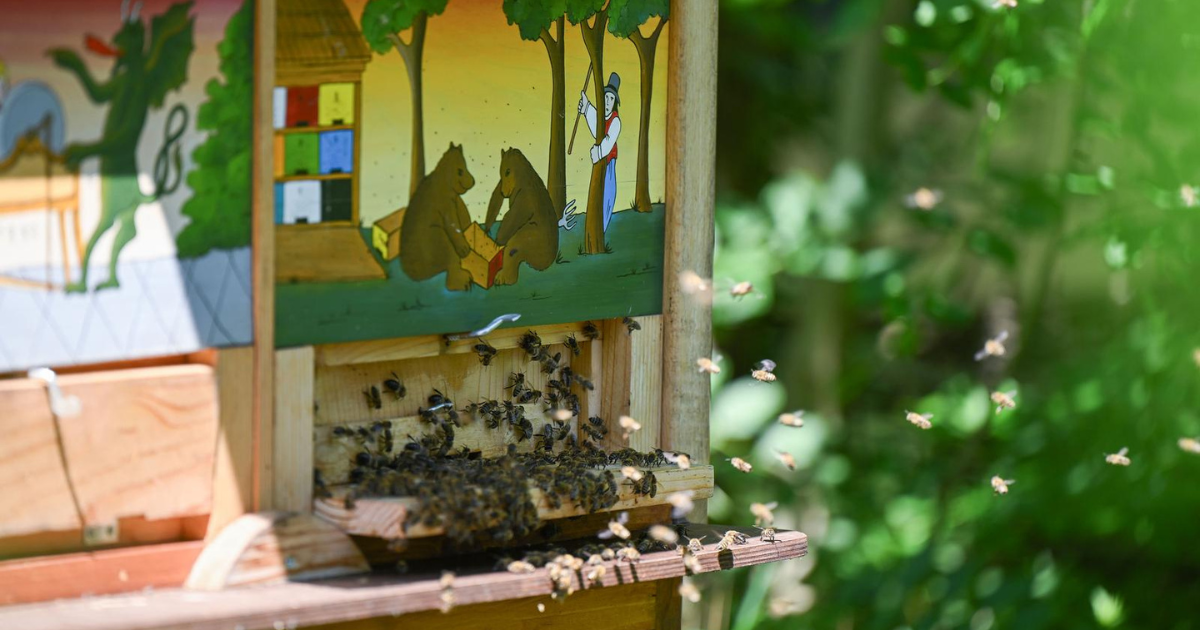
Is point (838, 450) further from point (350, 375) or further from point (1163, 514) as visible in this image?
point (350, 375)

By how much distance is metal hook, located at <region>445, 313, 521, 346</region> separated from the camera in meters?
3.28

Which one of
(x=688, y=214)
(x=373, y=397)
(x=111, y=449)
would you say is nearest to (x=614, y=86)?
(x=688, y=214)

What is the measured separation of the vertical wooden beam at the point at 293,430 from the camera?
116 inches

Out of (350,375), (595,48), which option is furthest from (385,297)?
(595,48)

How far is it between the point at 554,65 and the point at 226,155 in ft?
3.31

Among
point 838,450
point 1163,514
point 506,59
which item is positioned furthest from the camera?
point 838,450

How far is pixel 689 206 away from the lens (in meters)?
3.71

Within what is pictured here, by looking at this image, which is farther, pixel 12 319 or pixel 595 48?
pixel 595 48

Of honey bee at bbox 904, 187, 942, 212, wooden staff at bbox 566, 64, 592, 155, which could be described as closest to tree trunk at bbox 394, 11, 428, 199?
wooden staff at bbox 566, 64, 592, 155

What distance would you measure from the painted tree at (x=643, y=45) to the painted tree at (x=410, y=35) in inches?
25.4

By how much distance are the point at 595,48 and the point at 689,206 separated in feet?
1.84

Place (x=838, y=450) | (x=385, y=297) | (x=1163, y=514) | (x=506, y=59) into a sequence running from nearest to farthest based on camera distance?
(x=385, y=297) < (x=506, y=59) < (x=1163, y=514) < (x=838, y=450)

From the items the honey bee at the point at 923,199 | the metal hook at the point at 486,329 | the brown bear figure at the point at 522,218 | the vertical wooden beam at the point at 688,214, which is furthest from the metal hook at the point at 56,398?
the honey bee at the point at 923,199

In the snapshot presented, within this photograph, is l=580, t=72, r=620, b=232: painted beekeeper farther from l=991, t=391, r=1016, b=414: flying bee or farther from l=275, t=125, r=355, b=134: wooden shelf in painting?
l=991, t=391, r=1016, b=414: flying bee
